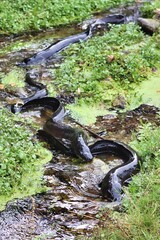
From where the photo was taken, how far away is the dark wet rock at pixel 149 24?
1245 cm

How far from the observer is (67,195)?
248 inches

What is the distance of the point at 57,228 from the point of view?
5598 mm

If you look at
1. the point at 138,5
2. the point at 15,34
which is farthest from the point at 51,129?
the point at 138,5

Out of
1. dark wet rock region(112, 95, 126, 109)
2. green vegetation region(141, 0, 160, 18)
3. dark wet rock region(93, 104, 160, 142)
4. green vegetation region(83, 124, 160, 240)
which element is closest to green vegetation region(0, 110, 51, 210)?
dark wet rock region(93, 104, 160, 142)

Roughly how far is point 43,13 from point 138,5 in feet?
12.2

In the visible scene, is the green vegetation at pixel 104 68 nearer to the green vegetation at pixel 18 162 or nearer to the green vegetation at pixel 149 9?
the green vegetation at pixel 18 162

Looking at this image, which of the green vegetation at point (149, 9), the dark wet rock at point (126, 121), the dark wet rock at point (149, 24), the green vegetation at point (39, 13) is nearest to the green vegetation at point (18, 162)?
the dark wet rock at point (126, 121)

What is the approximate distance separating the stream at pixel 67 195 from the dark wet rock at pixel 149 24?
403 cm

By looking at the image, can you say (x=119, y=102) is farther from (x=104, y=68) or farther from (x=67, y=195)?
(x=67, y=195)

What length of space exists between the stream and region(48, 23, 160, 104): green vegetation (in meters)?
0.40

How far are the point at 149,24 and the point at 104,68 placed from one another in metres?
3.40

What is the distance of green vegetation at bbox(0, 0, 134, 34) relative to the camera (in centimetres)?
1278

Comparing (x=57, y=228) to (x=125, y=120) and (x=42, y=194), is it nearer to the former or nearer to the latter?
(x=42, y=194)

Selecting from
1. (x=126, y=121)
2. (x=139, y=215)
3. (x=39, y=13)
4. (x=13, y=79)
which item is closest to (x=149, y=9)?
(x=39, y=13)
